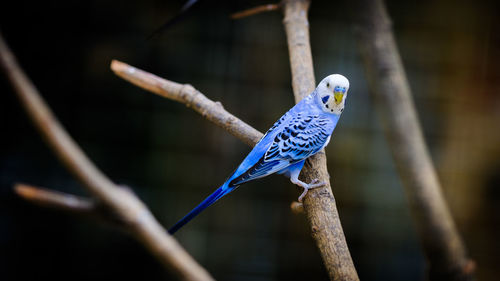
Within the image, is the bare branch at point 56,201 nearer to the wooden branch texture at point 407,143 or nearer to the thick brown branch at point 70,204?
the thick brown branch at point 70,204

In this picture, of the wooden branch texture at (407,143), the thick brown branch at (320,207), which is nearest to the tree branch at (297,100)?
the thick brown branch at (320,207)

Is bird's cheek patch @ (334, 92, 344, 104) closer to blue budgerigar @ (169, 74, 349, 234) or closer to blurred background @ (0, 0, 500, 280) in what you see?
blue budgerigar @ (169, 74, 349, 234)

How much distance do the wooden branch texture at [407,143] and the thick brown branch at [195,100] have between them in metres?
0.54

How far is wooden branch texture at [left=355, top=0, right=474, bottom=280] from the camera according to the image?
1.36m

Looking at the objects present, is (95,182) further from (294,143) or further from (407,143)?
(407,143)

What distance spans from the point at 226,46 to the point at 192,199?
0.82 metres

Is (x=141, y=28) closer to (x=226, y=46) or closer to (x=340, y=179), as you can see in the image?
(x=226, y=46)

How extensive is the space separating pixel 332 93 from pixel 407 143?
616mm

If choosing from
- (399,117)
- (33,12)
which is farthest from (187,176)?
(399,117)

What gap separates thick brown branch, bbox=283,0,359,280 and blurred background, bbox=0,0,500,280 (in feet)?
3.28

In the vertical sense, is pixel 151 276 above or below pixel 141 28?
below

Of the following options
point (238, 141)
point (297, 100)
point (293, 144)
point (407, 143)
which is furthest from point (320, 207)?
point (238, 141)

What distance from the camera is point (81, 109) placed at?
2205mm

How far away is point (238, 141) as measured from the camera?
2.18 m
